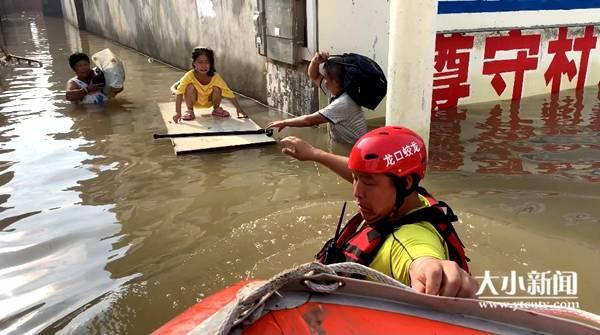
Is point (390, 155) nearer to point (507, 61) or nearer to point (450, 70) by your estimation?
point (450, 70)

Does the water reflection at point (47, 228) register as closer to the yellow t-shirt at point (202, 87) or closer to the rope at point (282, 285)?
the yellow t-shirt at point (202, 87)

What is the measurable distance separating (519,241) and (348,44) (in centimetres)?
337

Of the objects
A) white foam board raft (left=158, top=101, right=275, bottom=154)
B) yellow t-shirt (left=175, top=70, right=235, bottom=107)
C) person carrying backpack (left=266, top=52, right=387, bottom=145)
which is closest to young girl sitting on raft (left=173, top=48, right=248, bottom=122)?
yellow t-shirt (left=175, top=70, right=235, bottom=107)

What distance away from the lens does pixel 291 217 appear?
409 cm

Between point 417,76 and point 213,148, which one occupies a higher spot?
point 417,76

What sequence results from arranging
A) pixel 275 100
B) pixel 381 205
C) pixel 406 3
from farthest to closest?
pixel 275 100 → pixel 406 3 → pixel 381 205

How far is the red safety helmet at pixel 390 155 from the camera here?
185cm

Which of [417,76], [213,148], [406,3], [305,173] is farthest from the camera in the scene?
[213,148]

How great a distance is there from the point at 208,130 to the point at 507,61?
15.1 ft

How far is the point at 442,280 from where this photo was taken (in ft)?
5.11

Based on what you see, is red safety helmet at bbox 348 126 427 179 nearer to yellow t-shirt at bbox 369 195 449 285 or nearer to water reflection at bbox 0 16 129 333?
yellow t-shirt at bbox 369 195 449 285

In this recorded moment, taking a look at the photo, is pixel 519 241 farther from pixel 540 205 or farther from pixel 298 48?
pixel 298 48

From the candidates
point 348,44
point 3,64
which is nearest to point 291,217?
point 348,44

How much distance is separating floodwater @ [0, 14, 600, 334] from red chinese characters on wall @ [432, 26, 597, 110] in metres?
0.54
